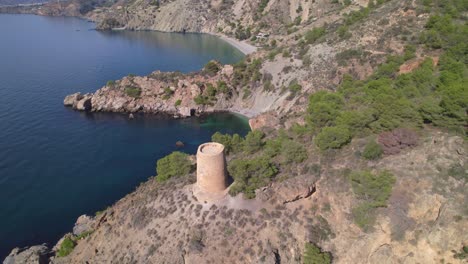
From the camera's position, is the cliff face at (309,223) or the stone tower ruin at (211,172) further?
the stone tower ruin at (211,172)

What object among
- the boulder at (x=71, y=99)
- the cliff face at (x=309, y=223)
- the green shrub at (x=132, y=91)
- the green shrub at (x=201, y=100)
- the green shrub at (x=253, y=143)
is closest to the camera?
the cliff face at (x=309, y=223)

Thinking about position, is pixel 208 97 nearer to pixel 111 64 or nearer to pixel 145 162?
pixel 145 162

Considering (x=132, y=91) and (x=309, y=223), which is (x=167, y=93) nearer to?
(x=132, y=91)

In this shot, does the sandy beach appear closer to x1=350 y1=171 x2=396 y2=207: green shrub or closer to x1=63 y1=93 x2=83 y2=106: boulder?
x1=63 y1=93 x2=83 y2=106: boulder

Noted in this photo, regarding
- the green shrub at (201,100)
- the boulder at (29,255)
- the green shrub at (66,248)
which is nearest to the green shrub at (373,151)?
the green shrub at (66,248)

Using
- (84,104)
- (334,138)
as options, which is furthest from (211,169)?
(84,104)

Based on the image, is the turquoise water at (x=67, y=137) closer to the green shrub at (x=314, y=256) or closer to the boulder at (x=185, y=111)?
the boulder at (x=185, y=111)
